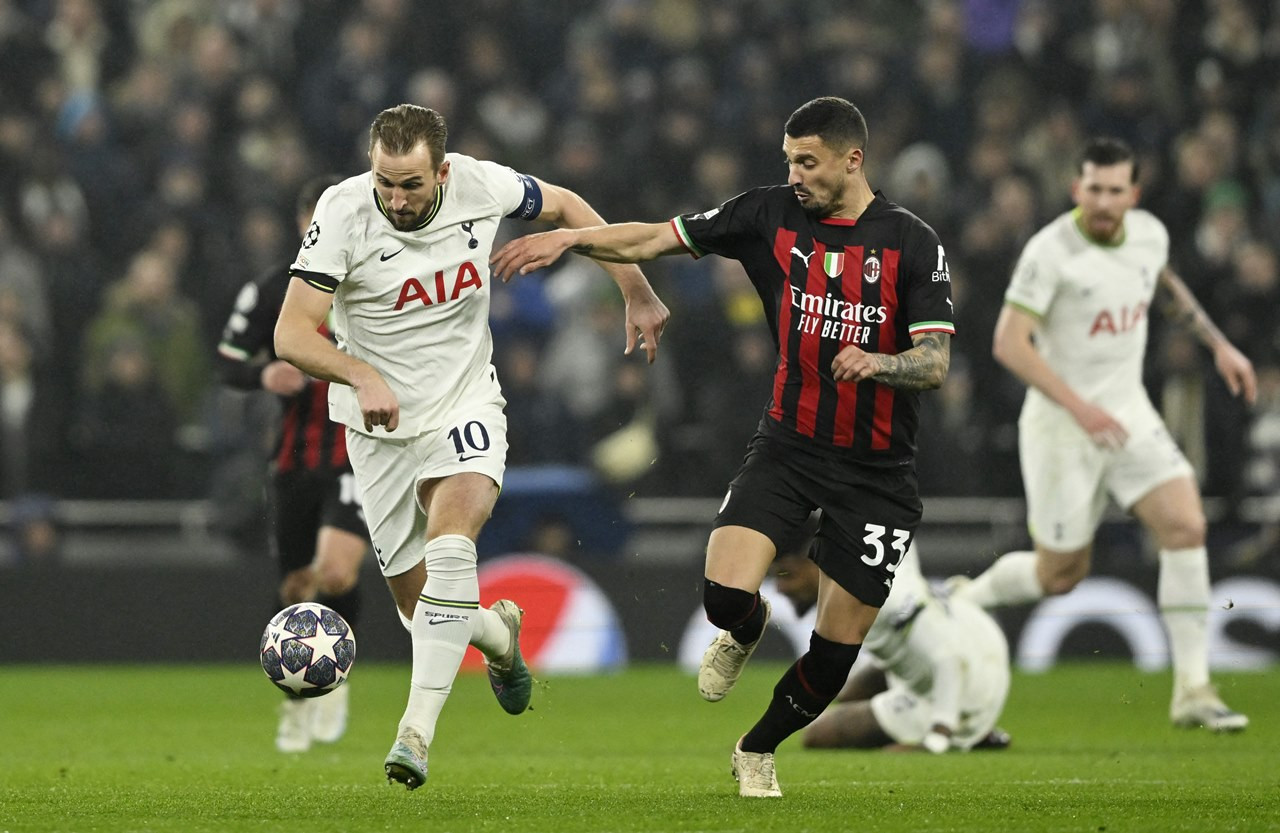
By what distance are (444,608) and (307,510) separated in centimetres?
281

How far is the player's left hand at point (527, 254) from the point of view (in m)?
6.36

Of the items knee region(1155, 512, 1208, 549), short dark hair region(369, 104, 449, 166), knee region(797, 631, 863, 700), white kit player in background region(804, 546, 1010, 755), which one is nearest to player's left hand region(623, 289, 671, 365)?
short dark hair region(369, 104, 449, 166)

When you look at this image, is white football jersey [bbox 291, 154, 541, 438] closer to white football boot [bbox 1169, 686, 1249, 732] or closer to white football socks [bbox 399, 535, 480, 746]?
white football socks [bbox 399, 535, 480, 746]

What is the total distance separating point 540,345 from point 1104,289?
18.6 feet

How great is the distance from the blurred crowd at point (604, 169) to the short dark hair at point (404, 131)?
273 inches

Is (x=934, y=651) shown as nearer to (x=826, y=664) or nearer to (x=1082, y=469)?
(x=1082, y=469)

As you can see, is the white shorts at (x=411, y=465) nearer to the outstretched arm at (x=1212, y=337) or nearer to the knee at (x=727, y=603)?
the knee at (x=727, y=603)

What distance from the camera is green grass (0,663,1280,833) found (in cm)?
578

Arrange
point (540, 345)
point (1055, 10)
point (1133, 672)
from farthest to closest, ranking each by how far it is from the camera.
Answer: point (1055, 10) < point (540, 345) < point (1133, 672)

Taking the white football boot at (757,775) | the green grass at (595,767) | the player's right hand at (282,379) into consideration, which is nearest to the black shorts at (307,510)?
the player's right hand at (282,379)

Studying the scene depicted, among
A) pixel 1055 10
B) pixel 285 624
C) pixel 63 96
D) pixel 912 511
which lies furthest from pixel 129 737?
pixel 1055 10

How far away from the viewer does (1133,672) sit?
1301 centimetres

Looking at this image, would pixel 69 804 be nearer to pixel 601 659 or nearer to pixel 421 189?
pixel 421 189

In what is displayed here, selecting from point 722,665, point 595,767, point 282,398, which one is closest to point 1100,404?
point 595,767
